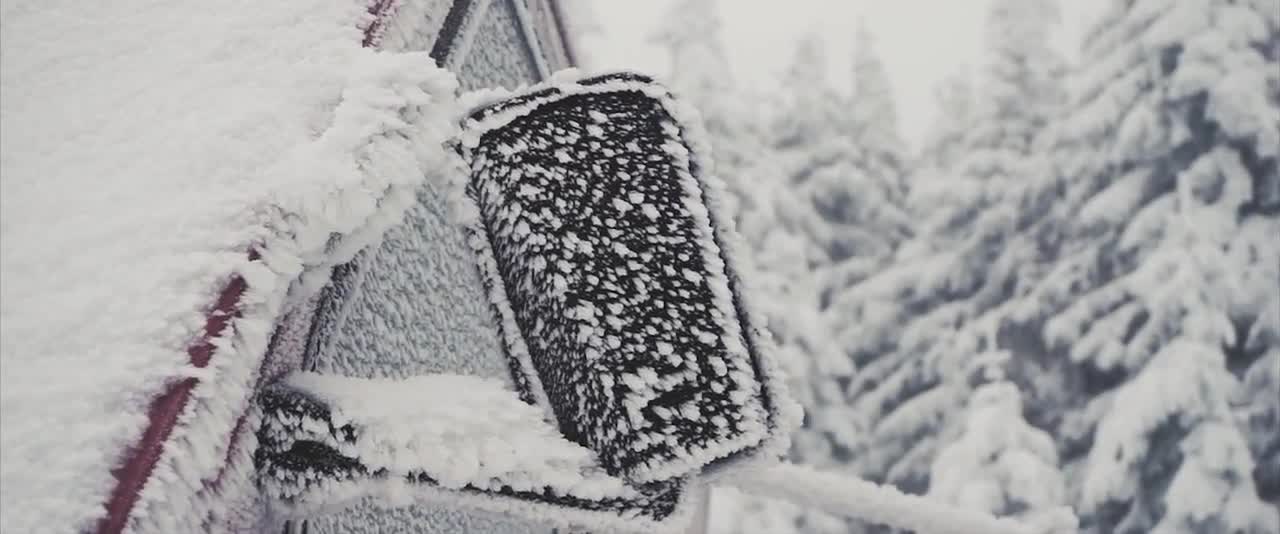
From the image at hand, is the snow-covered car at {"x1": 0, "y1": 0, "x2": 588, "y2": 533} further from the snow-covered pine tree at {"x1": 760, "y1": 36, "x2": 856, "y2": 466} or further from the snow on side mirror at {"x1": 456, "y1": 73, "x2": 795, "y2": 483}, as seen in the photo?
the snow-covered pine tree at {"x1": 760, "y1": 36, "x2": 856, "y2": 466}

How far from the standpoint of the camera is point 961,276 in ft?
54.6

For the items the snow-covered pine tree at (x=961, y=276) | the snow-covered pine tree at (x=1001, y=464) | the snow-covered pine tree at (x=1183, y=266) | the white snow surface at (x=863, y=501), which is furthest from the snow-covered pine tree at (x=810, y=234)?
the white snow surface at (x=863, y=501)

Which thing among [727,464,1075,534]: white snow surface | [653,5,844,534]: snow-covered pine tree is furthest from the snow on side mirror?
[653,5,844,534]: snow-covered pine tree

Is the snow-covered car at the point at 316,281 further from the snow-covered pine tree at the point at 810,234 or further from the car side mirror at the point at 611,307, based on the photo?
the snow-covered pine tree at the point at 810,234

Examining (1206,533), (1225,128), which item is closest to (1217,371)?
(1206,533)

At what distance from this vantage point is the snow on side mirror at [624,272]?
0.95 meters

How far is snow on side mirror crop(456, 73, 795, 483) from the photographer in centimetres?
95

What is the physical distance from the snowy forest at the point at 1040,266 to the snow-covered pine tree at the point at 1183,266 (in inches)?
1.2

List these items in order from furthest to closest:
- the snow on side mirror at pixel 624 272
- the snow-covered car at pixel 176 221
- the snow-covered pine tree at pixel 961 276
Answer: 1. the snow-covered pine tree at pixel 961 276
2. the snow on side mirror at pixel 624 272
3. the snow-covered car at pixel 176 221

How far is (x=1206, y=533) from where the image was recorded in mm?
11656

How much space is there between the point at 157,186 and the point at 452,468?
368 mm

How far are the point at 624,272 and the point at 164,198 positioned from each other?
0.42m

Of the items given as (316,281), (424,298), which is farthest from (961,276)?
(316,281)

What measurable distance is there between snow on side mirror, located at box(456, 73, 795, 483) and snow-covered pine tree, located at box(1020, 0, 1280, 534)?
40.3 feet
